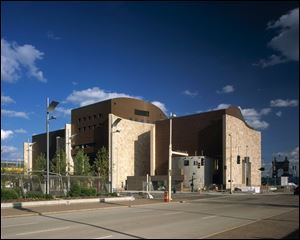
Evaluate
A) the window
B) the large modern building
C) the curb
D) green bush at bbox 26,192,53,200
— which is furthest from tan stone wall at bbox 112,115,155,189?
green bush at bbox 26,192,53,200

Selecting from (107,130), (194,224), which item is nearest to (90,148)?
(107,130)

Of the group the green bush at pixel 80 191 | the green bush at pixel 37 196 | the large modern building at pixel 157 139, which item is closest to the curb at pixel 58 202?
the green bush at pixel 37 196

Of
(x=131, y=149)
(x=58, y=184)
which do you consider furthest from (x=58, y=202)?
(x=131, y=149)

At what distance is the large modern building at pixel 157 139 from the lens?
11888cm

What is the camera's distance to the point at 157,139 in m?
135

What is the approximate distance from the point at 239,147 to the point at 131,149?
28.6m

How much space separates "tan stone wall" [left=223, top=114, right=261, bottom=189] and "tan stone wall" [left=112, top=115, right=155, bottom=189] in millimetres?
24128

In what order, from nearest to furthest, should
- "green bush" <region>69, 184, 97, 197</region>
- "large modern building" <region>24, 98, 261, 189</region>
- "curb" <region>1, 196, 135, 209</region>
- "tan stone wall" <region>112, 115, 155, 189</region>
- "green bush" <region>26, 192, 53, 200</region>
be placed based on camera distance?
"curb" <region>1, 196, 135, 209</region> < "green bush" <region>26, 192, 53, 200</region> < "green bush" <region>69, 184, 97, 197</region> < "large modern building" <region>24, 98, 261, 189</region> < "tan stone wall" <region>112, 115, 155, 189</region>

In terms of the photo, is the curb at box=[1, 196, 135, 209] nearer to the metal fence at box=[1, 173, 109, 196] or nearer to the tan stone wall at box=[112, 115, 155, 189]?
the metal fence at box=[1, 173, 109, 196]

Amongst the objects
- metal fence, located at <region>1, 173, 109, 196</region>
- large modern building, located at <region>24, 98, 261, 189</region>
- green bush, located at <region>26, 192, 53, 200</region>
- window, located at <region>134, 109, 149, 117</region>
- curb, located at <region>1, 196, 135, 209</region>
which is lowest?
curb, located at <region>1, 196, 135, 209</region>

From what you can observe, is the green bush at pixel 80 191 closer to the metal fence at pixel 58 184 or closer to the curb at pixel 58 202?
the metal fence at pixel 58 184

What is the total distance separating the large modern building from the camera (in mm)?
118875

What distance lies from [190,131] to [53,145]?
47.7 meters

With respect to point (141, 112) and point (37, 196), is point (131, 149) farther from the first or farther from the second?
point (37, 196)
